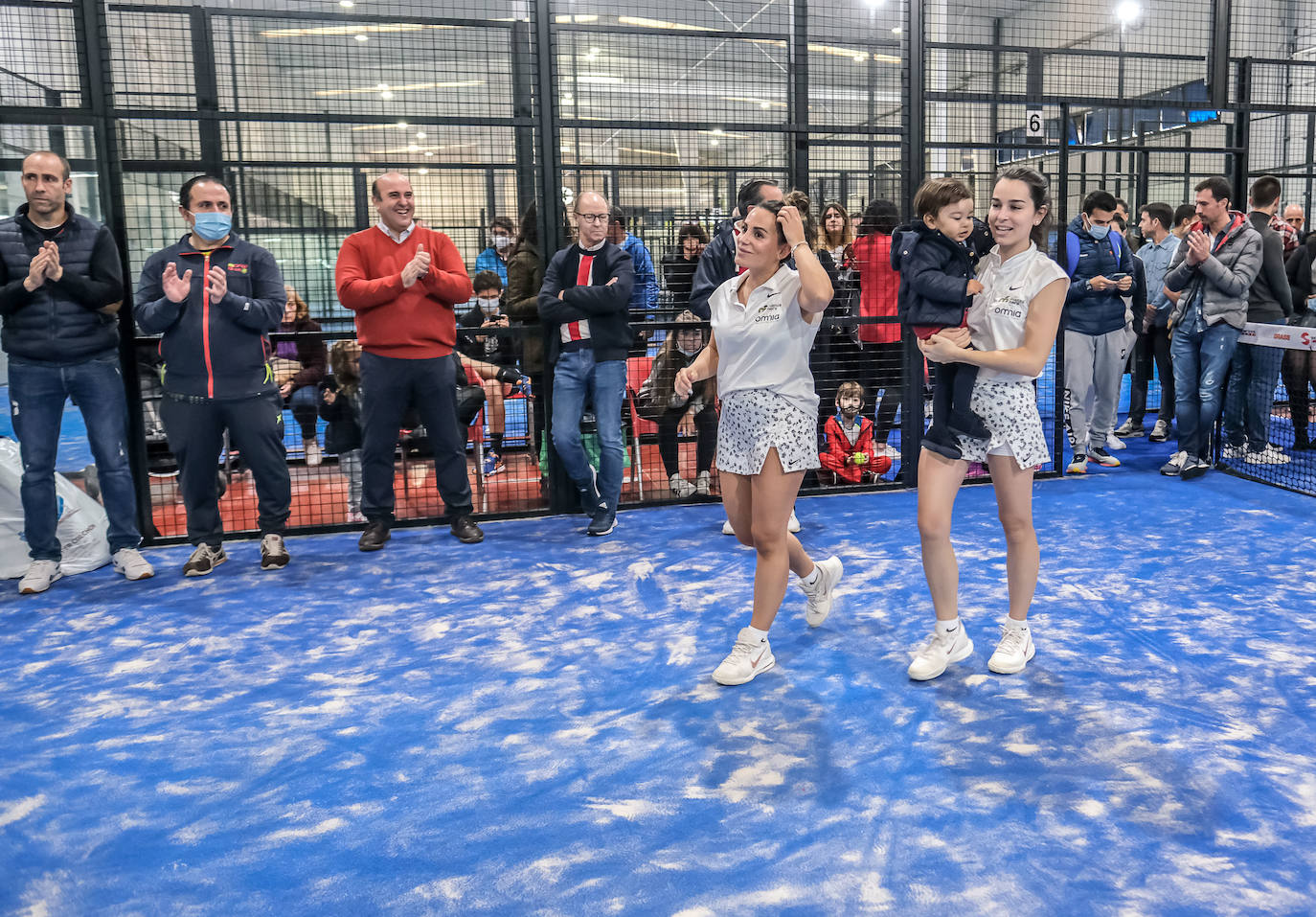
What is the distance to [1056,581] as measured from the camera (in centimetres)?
437

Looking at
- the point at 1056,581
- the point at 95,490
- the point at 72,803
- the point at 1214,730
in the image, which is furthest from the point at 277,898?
the point at 95,490

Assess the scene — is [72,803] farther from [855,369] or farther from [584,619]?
[855,369]

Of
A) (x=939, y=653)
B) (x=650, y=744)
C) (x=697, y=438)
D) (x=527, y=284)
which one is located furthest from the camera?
(x=697, y=438)

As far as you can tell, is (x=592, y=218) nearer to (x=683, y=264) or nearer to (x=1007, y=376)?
(x=683, y=264)

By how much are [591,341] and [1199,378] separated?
396cm

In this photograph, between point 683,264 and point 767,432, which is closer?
point 767,432

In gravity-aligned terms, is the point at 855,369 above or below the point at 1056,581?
above

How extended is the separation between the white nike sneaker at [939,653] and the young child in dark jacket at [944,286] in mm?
632

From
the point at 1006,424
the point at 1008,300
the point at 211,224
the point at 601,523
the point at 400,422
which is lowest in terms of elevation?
the point at 601,523

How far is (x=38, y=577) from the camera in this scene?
4.61m

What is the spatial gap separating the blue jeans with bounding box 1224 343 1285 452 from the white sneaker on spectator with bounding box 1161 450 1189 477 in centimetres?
50

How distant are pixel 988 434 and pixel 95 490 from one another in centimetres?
449

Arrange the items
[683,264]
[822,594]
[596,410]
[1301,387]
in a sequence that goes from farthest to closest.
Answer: [1301,387] → [683,264] → [596,410] → [822,594]

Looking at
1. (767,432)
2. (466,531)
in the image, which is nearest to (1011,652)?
(767,432)
